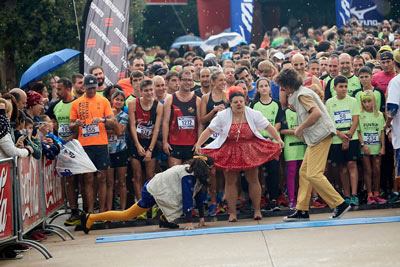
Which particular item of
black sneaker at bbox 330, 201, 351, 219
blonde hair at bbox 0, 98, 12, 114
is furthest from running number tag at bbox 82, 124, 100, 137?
black sneaker at bbox 330, 201, 351, 219

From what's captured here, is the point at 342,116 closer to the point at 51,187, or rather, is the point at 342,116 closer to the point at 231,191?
the point at 231,191

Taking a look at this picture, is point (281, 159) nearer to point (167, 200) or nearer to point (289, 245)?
point (167, 200)

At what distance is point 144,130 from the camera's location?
443 inches

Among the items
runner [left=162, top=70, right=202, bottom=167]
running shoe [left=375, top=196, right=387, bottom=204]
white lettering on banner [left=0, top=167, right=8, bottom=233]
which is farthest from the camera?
runner [left=162, top=70, right=202, bottom=167]

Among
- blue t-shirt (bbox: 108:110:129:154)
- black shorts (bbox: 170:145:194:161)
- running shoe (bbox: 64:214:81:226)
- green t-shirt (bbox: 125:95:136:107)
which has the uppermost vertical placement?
green t-shirt (bbox: 125:95:136:107)

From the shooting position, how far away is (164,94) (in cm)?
1163

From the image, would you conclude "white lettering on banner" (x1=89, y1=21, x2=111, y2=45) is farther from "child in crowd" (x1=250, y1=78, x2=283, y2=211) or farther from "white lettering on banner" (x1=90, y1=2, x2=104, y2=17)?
"child in crowd" (x1=250, y1=78, x2=283, y2=211)

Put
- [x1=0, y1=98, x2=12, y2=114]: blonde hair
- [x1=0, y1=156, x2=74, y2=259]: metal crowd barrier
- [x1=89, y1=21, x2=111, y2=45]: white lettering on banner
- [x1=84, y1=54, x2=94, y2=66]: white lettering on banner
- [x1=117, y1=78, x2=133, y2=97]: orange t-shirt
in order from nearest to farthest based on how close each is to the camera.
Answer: [x1=0, y1=156, x2=74, y2=259]: metal crowd barrier
[x1=0, y1=98, x2=12, y2=114]: blonde hair
[x1=117, y1=78, x2=133, y2=97]: orange t-shirt
[x1=84, y1=54, x2=94, y2=66]: white lettering on banner
[x1=89, y1=21, x2=111, y2=45]: white lettering on banner

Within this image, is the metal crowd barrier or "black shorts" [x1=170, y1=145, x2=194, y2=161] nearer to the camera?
the metal crowd barrier

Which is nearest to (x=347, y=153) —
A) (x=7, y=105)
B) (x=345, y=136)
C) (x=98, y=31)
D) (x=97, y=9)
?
(x=345, y=136)

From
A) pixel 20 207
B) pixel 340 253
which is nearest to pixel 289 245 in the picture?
pixel 340 253

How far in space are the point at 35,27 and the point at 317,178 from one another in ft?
46.0

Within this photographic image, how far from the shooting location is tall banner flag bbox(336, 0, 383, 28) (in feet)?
81.9

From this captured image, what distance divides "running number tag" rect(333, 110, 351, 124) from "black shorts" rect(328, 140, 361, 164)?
35cm
